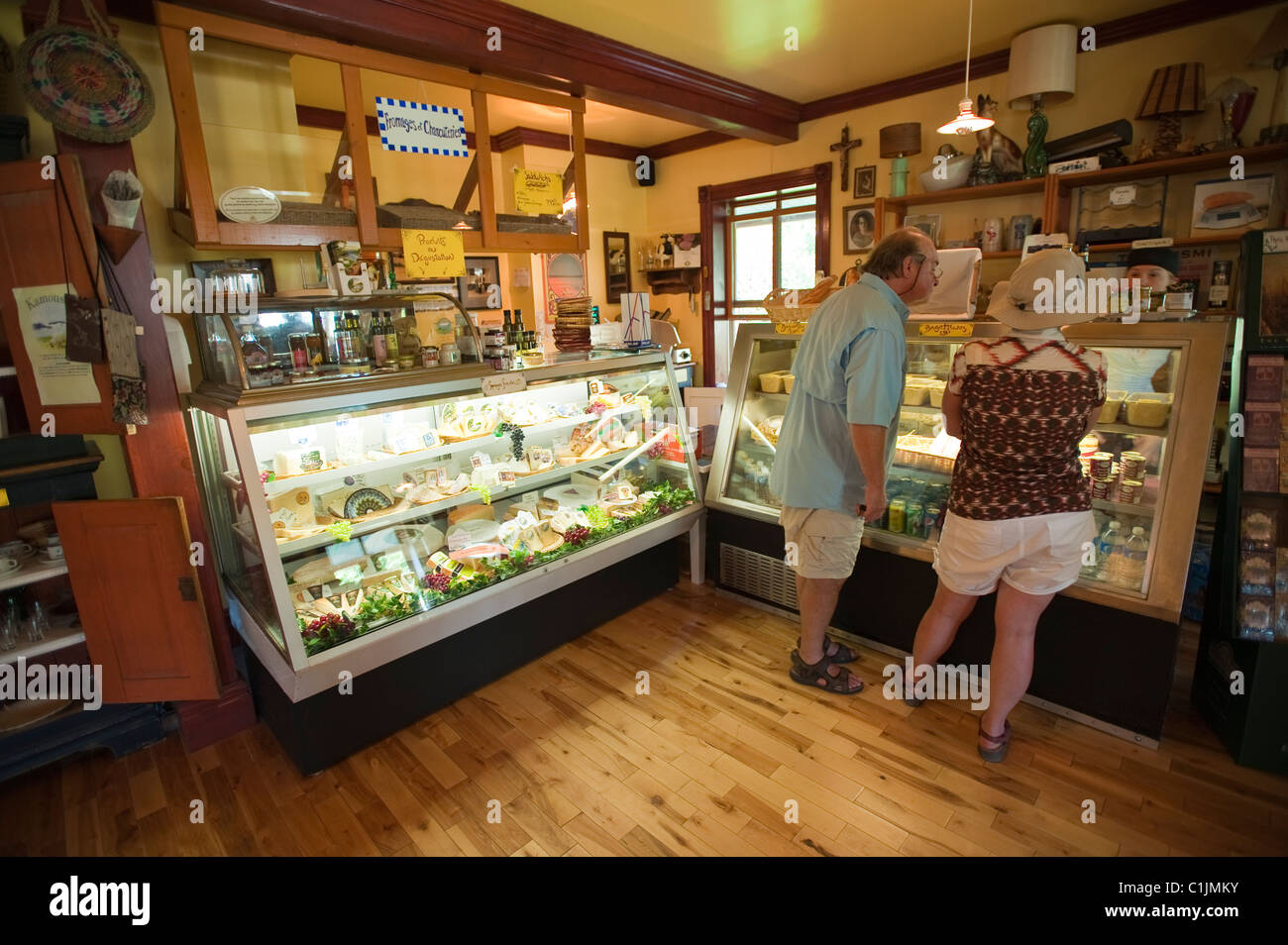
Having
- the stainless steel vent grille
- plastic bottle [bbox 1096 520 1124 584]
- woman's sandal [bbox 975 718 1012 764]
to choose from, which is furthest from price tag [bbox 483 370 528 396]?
plastic bottle [bbox 1096 520 1124 584]

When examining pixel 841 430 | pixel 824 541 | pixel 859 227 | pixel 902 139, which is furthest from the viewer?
pixel 859 227

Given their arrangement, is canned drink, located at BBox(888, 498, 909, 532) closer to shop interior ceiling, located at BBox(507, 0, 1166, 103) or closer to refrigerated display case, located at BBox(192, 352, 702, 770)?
refrigerated display case, located at BBox(192, 352, 702, 770)

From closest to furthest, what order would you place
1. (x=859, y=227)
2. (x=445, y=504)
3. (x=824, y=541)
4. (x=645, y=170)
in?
(x=824, y=541)
(x=445, y=504)
(x=859, y=227)
(x=645, y=170)

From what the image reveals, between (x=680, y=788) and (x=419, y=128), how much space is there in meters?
3.11

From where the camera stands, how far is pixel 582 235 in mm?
3658

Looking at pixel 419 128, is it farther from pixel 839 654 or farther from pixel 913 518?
pixel 839 654

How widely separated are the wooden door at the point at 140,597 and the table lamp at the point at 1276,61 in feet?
18.1

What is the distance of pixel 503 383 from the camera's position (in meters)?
2.90

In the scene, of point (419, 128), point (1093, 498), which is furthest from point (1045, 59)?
point (419, 128)

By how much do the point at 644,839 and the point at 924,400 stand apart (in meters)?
2.38

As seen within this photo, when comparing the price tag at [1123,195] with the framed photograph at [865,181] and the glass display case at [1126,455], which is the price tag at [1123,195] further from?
the glass display case at [1126,455]
